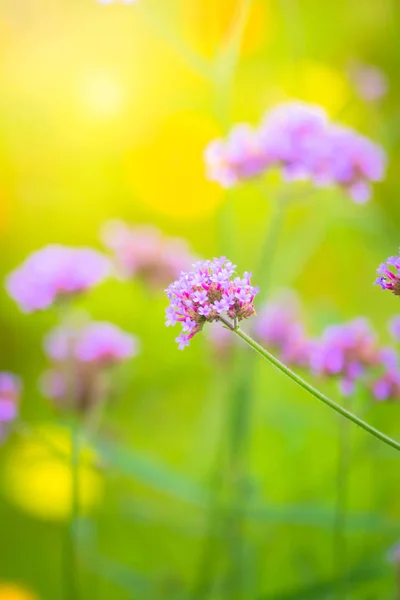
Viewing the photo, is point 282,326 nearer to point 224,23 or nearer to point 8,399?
point 8,399

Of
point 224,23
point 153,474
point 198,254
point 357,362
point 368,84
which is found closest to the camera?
point 357,362

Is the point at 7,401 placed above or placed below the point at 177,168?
below

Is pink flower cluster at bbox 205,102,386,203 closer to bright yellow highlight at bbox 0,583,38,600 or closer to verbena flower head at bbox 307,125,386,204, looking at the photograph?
verbena flower head at bbox 307,125,386,204

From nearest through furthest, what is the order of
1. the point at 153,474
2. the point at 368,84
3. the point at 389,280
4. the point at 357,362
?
1. the point at 389,280
2. the point at 357,362
3. the point at 153,474
4. the point at 368,84

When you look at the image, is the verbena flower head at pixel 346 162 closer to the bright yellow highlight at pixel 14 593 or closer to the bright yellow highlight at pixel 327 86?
the bright yellow highlight at pixel 327 86

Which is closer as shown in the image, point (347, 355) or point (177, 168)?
point (347, 355)

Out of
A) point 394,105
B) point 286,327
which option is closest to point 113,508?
point 286,327

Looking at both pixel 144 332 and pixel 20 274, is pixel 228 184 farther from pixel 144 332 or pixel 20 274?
pixel 144 332

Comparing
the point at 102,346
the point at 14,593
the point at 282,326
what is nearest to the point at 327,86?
the point at 282,326
